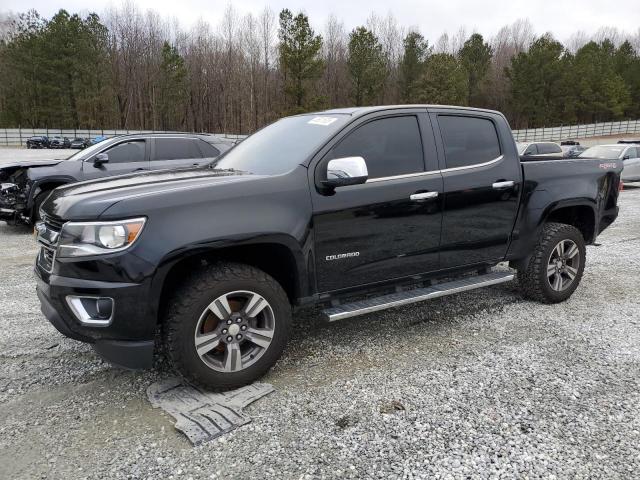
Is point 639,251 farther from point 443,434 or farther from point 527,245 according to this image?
point 443,434

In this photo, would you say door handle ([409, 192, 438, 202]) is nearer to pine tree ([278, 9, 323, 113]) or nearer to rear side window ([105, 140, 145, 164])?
rear side window ([105, 140, 145, 164])

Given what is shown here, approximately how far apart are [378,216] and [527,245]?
185 centimetres

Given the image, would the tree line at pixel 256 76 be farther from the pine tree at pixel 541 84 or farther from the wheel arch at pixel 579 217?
the wheel arch at pixel 579 217

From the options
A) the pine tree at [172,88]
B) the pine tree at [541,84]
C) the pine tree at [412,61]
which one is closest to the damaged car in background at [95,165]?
the pine tree at [412,61]

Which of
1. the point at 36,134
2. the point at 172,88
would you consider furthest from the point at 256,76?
the point at 36,134

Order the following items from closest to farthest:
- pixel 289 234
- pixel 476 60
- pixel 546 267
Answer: pixel 289 234
pixel 546 267
pixel 476 60

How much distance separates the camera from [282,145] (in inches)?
150

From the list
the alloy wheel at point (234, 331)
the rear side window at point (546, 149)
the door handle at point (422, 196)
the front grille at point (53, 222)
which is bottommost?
the alloy wheel at point (234, 331)

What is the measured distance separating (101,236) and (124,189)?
429mm

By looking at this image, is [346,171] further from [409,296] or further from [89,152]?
[89,152]

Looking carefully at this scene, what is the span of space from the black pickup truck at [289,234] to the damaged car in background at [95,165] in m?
4.96

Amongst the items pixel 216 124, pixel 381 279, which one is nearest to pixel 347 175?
pixel 381 279

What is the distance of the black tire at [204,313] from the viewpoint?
291 cm

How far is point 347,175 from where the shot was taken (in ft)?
10.6
